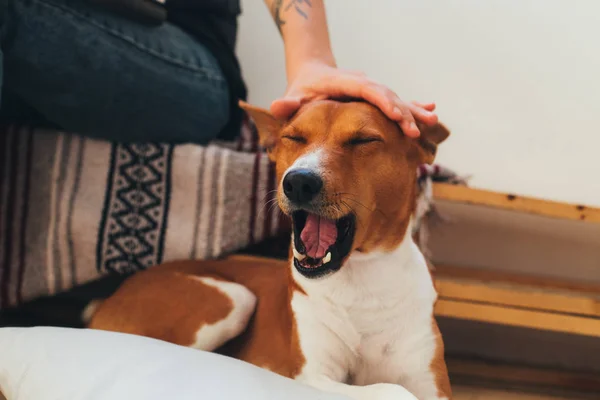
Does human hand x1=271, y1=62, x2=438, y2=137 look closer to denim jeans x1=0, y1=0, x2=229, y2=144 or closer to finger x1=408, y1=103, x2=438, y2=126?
finger x1=408, y1=103, x2=438, y2=126

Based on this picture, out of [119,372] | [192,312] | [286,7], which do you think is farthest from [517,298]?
[119,372]

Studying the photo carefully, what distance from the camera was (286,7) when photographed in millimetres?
1220

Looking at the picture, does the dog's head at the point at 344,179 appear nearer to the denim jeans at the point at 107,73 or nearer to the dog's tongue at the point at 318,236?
the dog's tongue at the point at 318,236

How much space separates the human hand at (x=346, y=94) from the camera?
0.94 meters

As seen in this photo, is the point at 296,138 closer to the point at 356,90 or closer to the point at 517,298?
the point at 356,90

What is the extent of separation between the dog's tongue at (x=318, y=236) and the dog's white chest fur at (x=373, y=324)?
11cm

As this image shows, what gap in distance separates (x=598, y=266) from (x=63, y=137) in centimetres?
190

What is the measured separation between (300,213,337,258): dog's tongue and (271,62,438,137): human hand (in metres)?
0.24

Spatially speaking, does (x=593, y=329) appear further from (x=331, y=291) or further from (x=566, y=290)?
(x=331, y=291)

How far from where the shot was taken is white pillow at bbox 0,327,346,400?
0.65m

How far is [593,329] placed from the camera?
1.32 metres

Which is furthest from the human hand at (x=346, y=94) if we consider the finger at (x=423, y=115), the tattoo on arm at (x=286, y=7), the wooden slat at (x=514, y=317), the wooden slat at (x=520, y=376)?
the wooden slat at (x=520, y=376)

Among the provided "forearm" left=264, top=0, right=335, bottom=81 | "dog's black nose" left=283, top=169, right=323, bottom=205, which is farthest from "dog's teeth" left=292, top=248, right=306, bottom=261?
"forearm" left=264, top=0, right=335, bottom=81

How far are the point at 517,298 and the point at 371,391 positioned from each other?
0.69m
